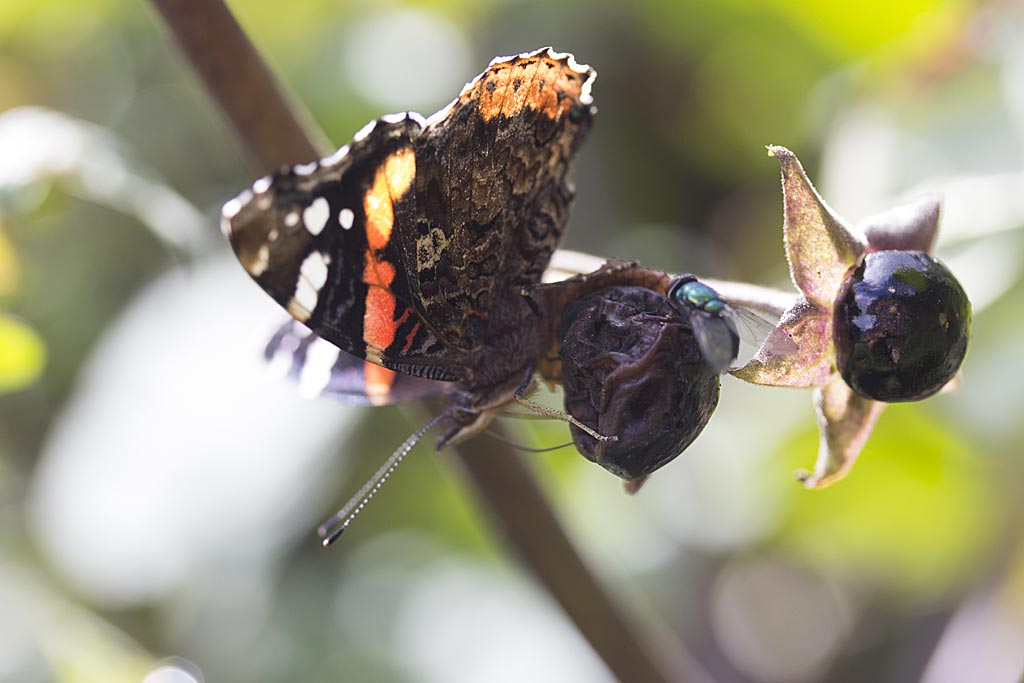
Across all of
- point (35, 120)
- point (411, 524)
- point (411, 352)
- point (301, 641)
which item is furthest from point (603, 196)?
point (411, 352)

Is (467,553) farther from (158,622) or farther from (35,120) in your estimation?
(35,120)

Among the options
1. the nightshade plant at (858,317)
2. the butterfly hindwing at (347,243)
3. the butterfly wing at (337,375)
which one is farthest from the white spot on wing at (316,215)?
the nightshade plant at (858,317)

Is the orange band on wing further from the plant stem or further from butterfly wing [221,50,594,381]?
the plant stem

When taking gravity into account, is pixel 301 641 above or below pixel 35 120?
below

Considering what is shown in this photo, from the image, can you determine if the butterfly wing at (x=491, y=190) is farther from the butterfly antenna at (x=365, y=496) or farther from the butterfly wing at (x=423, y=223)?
the butterfly antenna at (x=365, y=496)

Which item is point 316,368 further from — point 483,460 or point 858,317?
point 858,317

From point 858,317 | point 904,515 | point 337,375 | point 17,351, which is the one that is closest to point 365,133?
point 337,375

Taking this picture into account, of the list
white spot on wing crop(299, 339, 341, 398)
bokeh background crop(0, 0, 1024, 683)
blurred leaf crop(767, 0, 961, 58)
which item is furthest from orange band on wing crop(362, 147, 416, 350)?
blurred leaf crop(767, 0, 961, 58)
